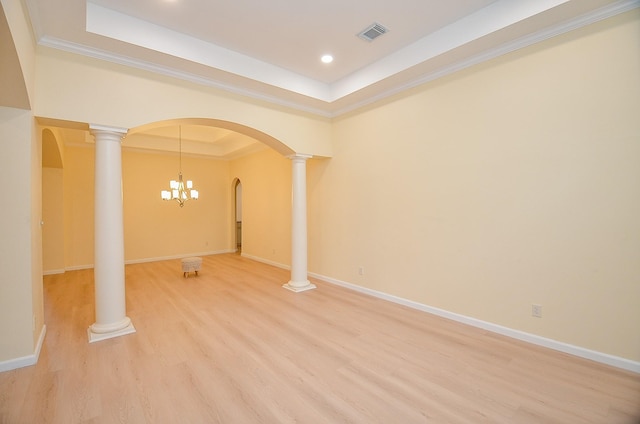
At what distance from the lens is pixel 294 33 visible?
350cm

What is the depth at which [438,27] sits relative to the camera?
344cm

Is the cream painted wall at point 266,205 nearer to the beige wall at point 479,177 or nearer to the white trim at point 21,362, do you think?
the beige wall at point 479,177

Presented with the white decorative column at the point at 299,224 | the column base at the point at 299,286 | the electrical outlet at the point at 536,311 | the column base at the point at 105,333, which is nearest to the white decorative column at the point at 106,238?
the column base at the point at 105,333

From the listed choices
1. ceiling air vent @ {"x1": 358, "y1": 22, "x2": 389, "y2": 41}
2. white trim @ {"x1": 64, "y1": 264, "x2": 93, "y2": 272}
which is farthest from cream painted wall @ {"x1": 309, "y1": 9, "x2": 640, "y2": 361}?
white trim @ {"x1": 64, "y1": 264, "x2": 93, "y2": 272}

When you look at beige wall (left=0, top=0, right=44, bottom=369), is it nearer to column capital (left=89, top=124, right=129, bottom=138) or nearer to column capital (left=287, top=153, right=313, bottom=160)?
column capital (left=89, top=124, right=129, bottom=138)

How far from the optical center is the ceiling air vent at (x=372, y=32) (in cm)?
338

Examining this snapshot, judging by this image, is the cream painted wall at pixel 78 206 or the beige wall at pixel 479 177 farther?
the cream painted wall at pixel 78 206

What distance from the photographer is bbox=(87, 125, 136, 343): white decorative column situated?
10.8 feet

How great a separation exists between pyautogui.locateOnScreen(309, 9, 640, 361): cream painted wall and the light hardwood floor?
48 centimetres

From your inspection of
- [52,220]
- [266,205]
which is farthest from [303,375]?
[52,220]

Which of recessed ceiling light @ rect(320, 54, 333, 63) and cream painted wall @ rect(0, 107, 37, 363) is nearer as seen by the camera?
cream painted wall @ rect(0, 107, 37, 363)

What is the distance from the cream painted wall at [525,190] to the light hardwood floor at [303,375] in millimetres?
481

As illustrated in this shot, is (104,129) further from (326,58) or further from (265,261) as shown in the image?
(265,261)

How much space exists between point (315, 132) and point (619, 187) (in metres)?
4.16
